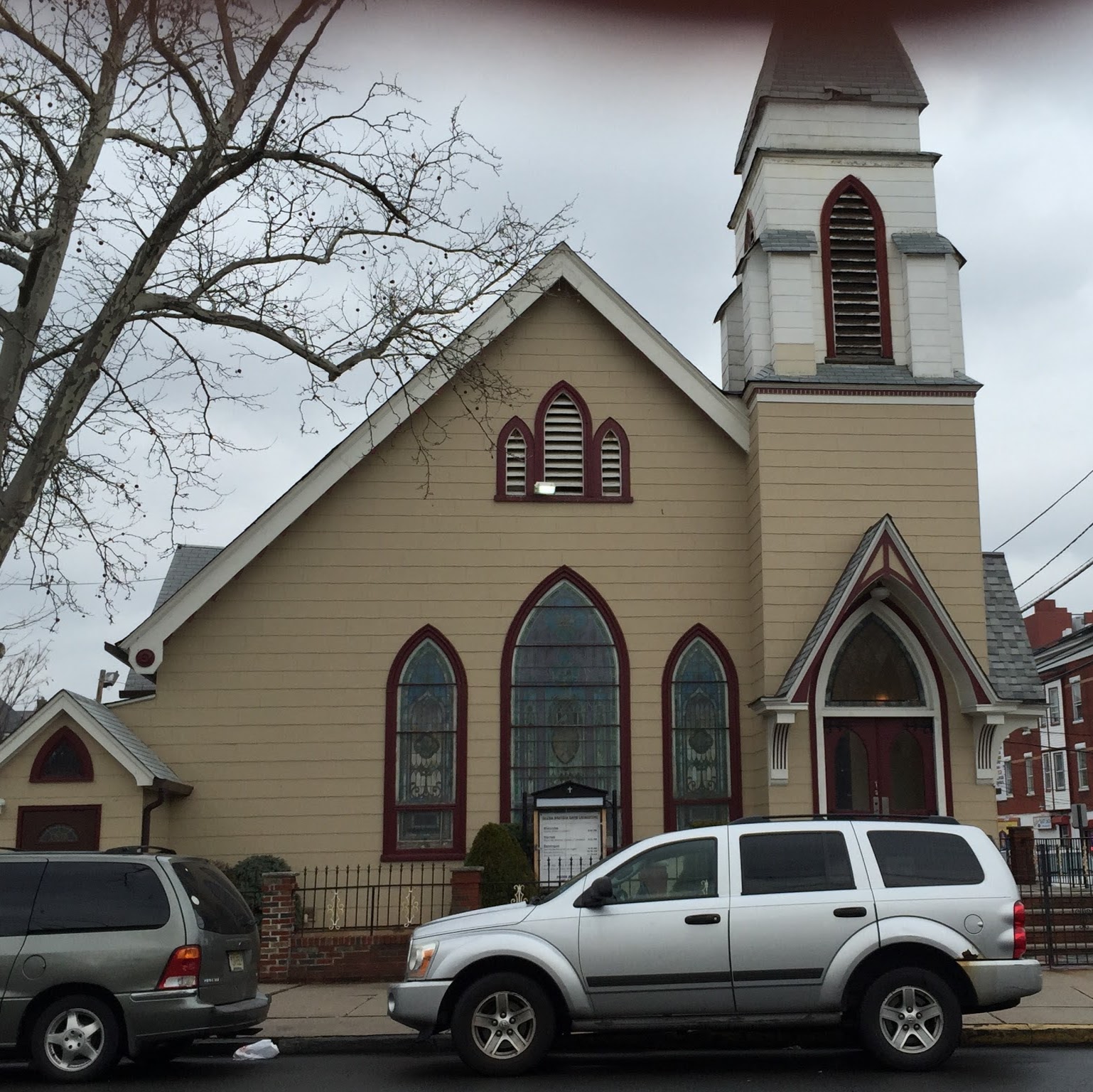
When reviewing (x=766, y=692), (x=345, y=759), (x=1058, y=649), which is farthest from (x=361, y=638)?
(x=1058, y=649)

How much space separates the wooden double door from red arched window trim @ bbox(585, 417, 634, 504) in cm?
403

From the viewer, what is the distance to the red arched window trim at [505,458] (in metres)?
18.0

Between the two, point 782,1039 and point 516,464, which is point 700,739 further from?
point 782,1039

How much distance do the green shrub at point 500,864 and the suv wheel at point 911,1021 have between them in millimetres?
6528

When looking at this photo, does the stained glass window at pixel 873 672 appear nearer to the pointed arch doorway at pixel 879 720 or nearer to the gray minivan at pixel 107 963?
the pointed arch doorway at pixel 879 720

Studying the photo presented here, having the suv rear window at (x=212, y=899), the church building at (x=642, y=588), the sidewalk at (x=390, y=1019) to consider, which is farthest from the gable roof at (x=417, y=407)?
the suv rear window at (x=212, y=899)

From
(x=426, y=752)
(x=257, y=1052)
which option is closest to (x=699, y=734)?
(x=426, y=752)

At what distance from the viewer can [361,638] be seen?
17.5 meters

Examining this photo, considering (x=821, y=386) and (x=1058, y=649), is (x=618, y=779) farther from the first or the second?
(x=1058, y=649)

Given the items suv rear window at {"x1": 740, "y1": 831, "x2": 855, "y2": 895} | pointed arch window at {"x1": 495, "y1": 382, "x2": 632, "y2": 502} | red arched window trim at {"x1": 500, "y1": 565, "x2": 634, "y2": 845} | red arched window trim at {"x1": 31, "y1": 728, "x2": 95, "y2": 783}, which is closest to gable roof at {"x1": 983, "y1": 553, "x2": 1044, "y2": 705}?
red arched window trim at {"x1": 500, "y1": 565, "x2": 634, "y2": 845}

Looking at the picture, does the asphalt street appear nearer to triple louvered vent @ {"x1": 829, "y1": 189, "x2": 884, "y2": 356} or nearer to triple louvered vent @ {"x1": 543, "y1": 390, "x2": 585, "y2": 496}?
triple louvered vent @ {"x1": 543, "y1": 390, "x2": 585, "y2": 496}

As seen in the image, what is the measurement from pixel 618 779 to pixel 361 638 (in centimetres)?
382

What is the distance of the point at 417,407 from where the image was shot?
17.8 metres

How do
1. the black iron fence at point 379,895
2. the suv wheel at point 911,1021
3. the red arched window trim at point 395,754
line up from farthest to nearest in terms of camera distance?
the red arched window trim at point 395,754, the black iron fence at point 379,895, the suv wheel at point 911,1021
